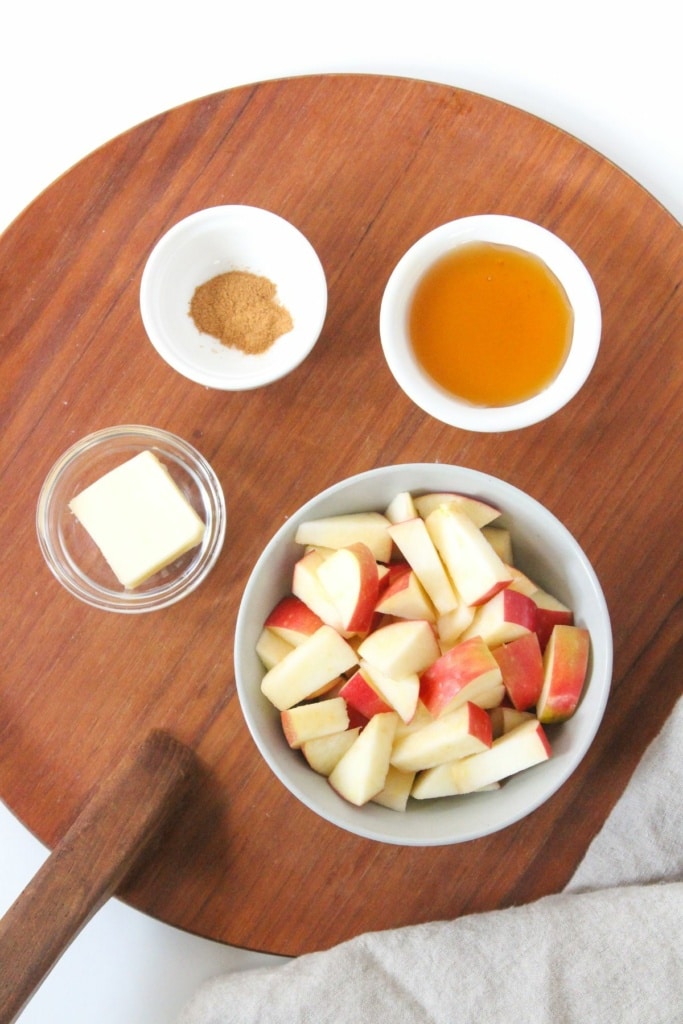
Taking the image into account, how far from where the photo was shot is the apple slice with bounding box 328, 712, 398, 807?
A: 1.01 metres

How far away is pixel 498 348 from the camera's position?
1.14 meters

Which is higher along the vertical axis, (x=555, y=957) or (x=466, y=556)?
(x=466, y=556)

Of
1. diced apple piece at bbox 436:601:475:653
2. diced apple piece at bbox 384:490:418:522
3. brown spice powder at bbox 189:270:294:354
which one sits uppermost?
brown spice powder at bbox 189:270:294:354

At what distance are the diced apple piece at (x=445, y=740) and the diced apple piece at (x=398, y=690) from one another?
0.09 feet

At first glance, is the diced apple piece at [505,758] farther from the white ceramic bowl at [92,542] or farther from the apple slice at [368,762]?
the white ceramic bowl at [92,542]

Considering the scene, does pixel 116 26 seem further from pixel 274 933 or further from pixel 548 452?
pixel 274 933

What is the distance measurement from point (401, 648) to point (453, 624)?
0.25 feet

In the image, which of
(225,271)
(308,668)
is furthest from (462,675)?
(225,271)

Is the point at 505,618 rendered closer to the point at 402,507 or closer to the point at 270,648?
the point at 402,507

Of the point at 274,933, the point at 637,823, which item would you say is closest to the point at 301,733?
the point at 274,933

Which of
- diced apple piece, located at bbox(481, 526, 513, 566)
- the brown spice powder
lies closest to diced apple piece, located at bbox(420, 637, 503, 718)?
diced apple piece, located at bbox(481, 526, 513, 566)

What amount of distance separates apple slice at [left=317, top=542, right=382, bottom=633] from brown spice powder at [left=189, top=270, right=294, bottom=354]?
0.30m

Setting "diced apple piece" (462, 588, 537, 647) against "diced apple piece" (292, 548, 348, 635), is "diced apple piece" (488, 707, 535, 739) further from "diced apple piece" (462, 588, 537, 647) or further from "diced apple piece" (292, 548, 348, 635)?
"diced apple piece" (292, 548, 348, 635)

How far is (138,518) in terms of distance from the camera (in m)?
1.14
